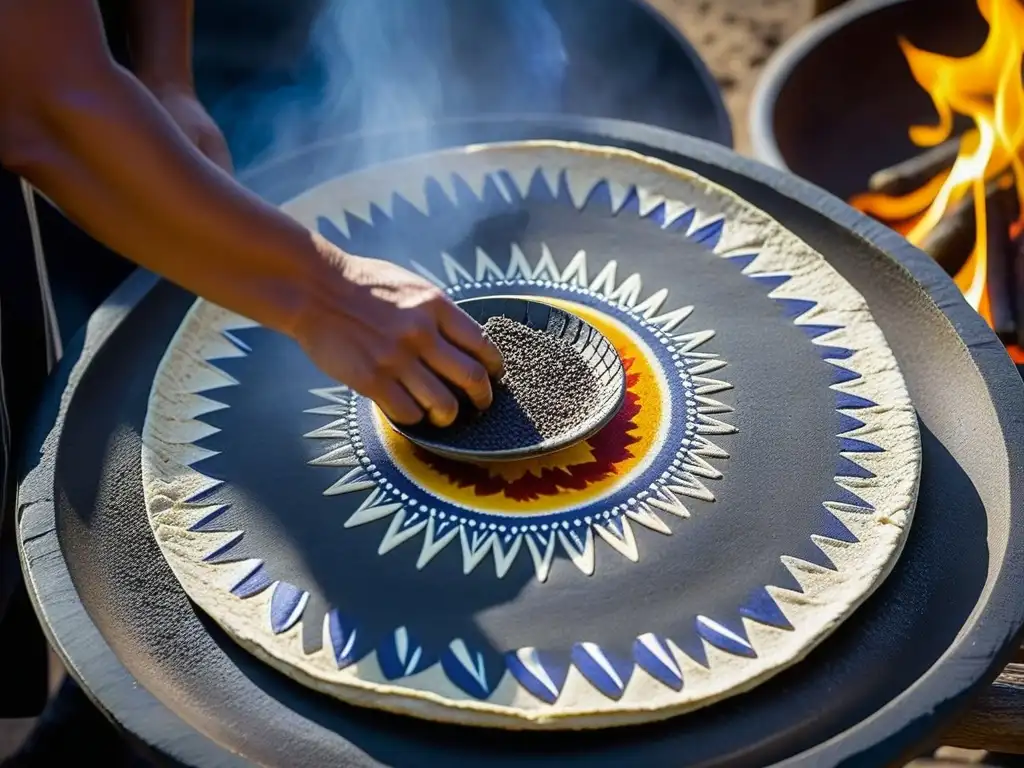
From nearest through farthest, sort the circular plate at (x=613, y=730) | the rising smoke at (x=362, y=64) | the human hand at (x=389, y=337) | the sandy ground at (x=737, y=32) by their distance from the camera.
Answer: the circular plate at (x=613, y=730) → the human hand at (x=389, y=337) → the rising smoke at (x=362, y=64) → the sandy ground at (x=737, y=32)

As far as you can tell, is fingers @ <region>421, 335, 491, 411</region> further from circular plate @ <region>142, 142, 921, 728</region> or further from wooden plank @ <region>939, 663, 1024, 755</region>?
wooden plank @ <region>939, 663, 1024, 755</region>

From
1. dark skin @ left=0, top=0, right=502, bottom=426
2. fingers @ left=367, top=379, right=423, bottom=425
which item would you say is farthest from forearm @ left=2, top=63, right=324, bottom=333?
fingers @ left=367, top=379, right=423, bottom=425

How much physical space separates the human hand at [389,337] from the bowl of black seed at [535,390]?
5cm

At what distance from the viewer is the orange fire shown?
6.21 feet

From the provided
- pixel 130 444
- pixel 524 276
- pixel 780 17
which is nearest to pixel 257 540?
pixel 130 444

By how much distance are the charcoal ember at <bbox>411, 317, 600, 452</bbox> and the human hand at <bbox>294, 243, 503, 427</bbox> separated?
0.18 ft

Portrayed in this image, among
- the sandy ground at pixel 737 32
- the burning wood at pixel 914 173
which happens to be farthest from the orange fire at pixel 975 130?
the sandy ground at pixel 737 32

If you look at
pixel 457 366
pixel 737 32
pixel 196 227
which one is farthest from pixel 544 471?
pixel 737 32

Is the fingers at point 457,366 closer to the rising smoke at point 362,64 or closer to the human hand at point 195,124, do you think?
the human hand at point 195,124

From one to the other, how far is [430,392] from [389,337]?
70 mm

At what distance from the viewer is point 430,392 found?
110 cm

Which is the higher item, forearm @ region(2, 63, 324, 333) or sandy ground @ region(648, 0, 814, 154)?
sandy ground @ region(648, 0, 814, 154)

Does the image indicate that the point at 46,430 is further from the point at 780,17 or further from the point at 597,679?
the point at 780,17

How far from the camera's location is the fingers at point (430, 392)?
1.09 meters
